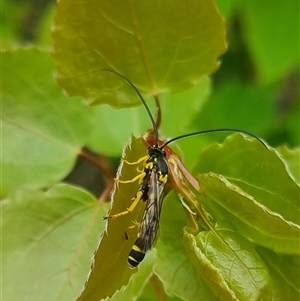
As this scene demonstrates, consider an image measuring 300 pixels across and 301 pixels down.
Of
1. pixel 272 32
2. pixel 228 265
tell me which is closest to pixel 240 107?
pixel 272 32

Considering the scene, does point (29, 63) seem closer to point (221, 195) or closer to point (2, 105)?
point (2, 105)

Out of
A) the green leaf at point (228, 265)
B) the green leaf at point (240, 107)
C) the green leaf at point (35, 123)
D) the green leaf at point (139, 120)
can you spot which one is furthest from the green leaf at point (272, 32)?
the green leaf at point (228, 265)

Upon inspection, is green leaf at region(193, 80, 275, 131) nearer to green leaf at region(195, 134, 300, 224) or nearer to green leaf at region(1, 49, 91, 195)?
green leaf at region(1, 49, 91, 195)

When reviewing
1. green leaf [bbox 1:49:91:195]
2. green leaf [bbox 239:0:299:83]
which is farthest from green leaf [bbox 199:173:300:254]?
green leaf [bbox 239:0:299:83]

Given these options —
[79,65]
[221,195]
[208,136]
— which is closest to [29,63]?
[79,65]

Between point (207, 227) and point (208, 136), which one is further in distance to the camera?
point (208, 136)

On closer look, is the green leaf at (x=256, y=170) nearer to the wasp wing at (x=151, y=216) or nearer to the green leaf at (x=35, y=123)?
the wasp wing at (x=151, y=216)
